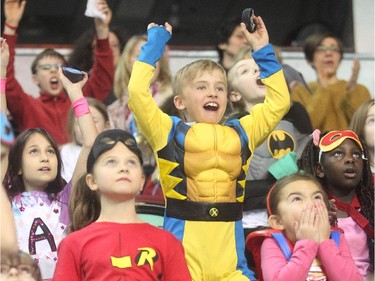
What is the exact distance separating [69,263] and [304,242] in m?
1.24

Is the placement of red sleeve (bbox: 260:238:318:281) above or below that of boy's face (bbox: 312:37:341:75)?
below

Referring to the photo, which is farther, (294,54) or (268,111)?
(294,54)

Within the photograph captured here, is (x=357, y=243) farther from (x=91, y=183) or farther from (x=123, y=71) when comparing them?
(x=123, y=71)

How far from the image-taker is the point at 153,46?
22.4ft

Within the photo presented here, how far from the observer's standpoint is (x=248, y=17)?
7.04 meters

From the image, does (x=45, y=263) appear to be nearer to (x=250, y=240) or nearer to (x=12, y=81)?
(x=250, y=240)

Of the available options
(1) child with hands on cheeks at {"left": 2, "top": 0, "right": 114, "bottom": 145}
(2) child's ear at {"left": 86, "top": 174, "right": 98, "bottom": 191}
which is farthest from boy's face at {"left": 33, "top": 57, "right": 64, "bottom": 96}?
(2) child's ear at {"left": 86, "top": 174, "right": 98, "bottom": 191}

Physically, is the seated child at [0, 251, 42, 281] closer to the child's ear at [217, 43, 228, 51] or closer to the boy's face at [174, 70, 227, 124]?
the boy's face at [174, 70, 227, 124]

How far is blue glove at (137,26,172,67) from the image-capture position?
22.4ft

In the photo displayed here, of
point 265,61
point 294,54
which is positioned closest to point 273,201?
point 265,61

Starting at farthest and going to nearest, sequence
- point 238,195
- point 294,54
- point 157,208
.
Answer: point 294,54 < point 157,208 < point 238,195

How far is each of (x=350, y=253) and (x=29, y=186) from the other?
1.79 m

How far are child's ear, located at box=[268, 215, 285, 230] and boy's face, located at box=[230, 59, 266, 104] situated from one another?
1.20m

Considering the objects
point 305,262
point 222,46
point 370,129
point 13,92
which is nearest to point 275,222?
point 305,262
